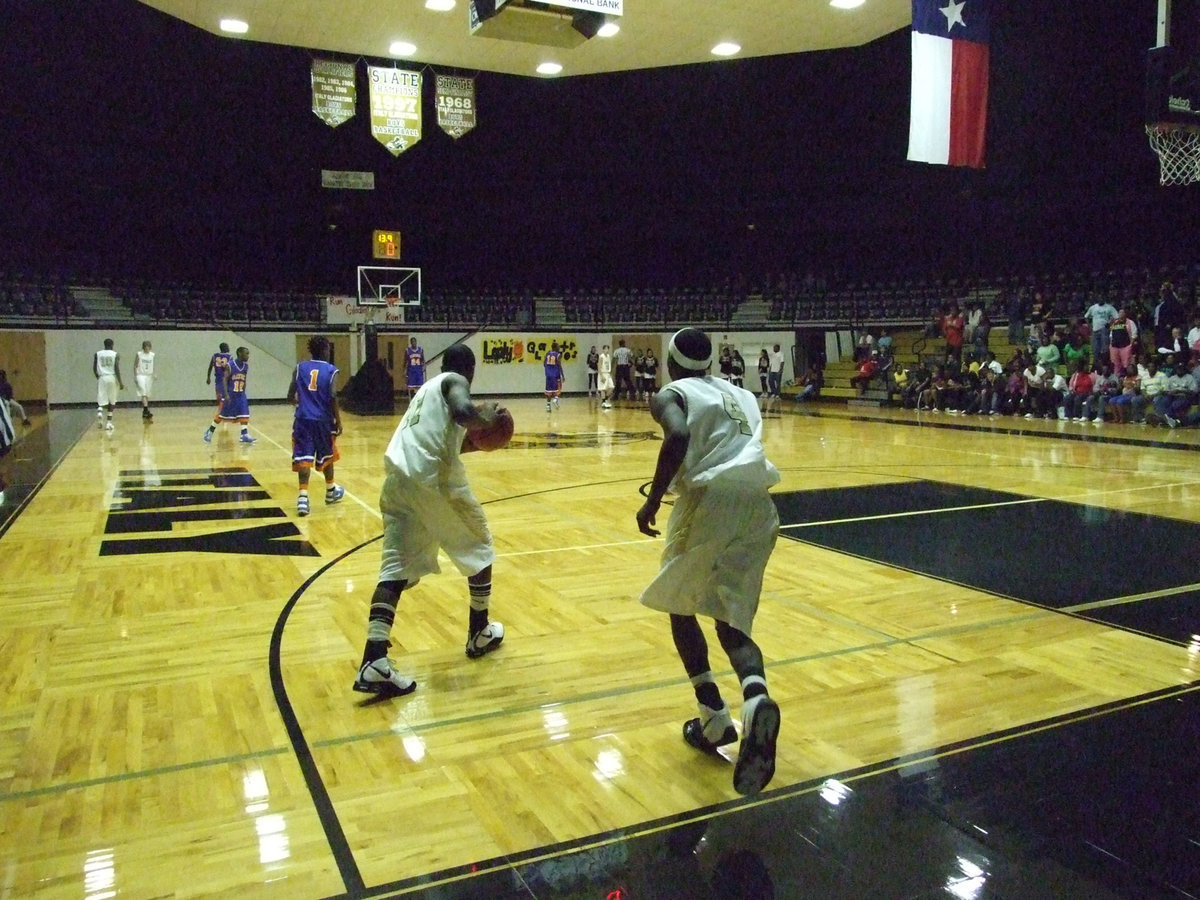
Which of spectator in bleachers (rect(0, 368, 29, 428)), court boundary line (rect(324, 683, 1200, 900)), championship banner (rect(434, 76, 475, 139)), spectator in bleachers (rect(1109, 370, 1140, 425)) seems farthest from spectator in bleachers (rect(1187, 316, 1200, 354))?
spectator in bleachers (rect(0, 368, 29, 428))

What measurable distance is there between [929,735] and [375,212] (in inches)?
1037

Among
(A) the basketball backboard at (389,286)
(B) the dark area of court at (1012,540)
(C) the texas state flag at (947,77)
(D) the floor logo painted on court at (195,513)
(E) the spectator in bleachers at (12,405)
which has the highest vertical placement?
(C) the texas state flag at (947,77)

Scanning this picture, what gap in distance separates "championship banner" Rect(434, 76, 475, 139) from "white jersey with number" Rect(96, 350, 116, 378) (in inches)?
279

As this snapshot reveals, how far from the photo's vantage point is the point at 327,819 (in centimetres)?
278

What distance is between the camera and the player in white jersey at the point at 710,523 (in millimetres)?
3102

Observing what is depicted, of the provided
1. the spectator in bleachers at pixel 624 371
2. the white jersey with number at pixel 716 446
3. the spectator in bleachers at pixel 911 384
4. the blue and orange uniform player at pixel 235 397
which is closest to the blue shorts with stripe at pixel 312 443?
the blue and orange uniform player at pixel 235 397

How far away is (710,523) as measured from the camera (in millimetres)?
3123

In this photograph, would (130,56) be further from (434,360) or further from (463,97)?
(434,360)

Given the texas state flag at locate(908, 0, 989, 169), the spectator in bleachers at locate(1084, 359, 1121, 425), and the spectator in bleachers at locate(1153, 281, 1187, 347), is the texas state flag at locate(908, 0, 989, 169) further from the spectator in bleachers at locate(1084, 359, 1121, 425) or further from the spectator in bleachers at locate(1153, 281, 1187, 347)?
the spectator in bleachers at locate(1153, 281, 1187, 347)

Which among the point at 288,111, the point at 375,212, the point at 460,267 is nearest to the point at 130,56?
the point at 288,111

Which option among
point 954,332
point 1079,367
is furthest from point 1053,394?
point 954,332

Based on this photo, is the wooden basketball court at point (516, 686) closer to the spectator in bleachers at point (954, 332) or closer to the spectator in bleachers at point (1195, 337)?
the spectator in bleachers at point (1195, 337)

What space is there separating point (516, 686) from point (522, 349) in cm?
2375

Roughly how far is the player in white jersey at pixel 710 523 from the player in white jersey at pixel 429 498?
0.99 metres
